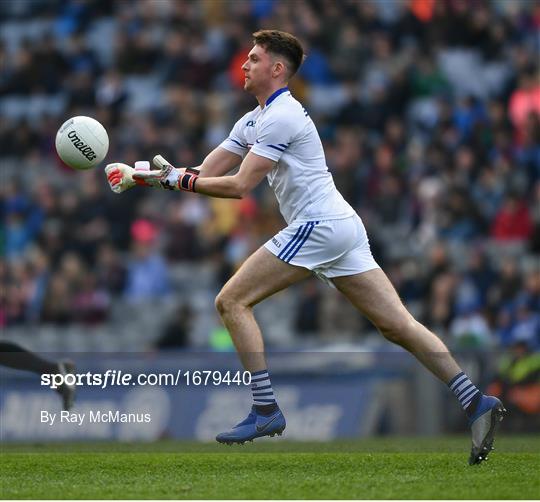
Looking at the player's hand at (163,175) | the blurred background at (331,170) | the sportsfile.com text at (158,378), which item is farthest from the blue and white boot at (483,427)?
the blurred background at (331,170)

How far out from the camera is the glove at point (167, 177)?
8.91m

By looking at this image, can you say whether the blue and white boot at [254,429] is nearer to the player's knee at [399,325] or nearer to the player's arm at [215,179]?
the player's knee at [399,325]

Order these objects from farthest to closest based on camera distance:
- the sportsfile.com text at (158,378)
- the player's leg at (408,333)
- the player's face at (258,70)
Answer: the sportsfile.com text at (158,378) → the player's face at (258,70) → the player's leg at (408,333)

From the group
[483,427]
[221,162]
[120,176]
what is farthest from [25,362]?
[483,427]

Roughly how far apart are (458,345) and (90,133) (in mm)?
7741

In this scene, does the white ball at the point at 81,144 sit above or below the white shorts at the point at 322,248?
above

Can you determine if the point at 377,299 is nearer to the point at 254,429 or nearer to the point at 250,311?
the point at 250,311

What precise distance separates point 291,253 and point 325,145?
11036mm

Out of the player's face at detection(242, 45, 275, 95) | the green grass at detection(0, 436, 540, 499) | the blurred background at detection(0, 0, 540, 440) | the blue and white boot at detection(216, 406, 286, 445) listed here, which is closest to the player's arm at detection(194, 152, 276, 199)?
the player's face at detection(242, 45, 275, 95)

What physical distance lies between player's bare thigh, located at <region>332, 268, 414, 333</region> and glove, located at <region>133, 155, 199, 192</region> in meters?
1.08

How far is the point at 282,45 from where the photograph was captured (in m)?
9.07

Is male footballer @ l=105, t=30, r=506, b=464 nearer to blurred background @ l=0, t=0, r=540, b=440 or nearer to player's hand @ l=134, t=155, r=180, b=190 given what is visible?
player's hand @ l=134, t=155, r=180, b=190

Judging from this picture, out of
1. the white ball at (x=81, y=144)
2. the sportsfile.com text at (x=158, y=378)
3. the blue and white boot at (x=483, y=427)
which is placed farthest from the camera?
the sportsfile.com text at (x=158, y=378)

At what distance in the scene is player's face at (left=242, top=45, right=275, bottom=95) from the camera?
9031mm
